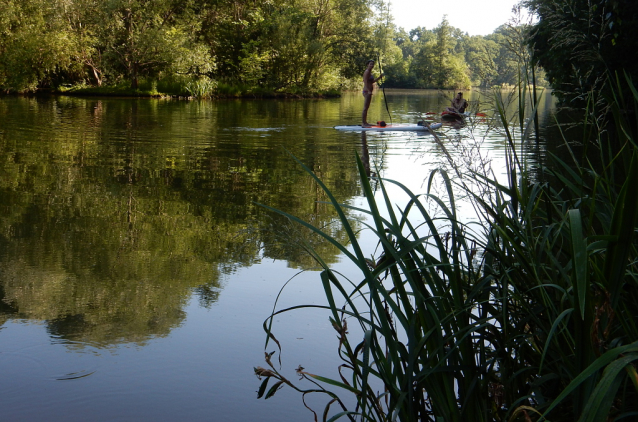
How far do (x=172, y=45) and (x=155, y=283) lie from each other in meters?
28.6

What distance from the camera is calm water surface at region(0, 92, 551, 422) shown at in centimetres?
251

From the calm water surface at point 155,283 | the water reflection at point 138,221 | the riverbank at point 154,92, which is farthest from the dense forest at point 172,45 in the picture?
the calm water surface at point 155,283

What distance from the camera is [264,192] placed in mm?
6938

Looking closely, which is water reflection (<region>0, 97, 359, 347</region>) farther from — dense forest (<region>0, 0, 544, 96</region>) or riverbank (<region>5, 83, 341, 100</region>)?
riverbank (<region>5, 83, 341, 100</region>)

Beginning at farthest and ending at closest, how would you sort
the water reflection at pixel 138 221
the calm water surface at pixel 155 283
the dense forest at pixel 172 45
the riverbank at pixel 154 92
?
the riverbank at pixel 154 92
the dense forest at pixel 172 45
the water reflection at pixel 138 221
the calm water surface at pixel 155 283

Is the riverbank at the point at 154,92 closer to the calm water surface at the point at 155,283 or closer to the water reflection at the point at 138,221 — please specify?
the water reflection at the point at 138,221

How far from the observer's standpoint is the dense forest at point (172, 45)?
94.1 feet

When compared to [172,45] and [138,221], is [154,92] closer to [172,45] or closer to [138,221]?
[172,45]

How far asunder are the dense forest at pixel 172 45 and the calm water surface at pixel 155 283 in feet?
53.7

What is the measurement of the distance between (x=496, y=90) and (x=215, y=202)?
4.56m

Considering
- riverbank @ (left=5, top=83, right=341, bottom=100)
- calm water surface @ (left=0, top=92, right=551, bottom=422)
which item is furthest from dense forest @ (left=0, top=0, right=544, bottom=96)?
calm water surface @ (left=0, top=92, right=551, bottom=422)

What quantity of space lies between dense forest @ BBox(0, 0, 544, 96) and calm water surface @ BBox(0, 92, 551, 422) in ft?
53.7

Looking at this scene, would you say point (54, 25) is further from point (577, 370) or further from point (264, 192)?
point (577, 370)

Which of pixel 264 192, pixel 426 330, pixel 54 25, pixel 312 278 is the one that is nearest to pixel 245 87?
pixel 54 25
